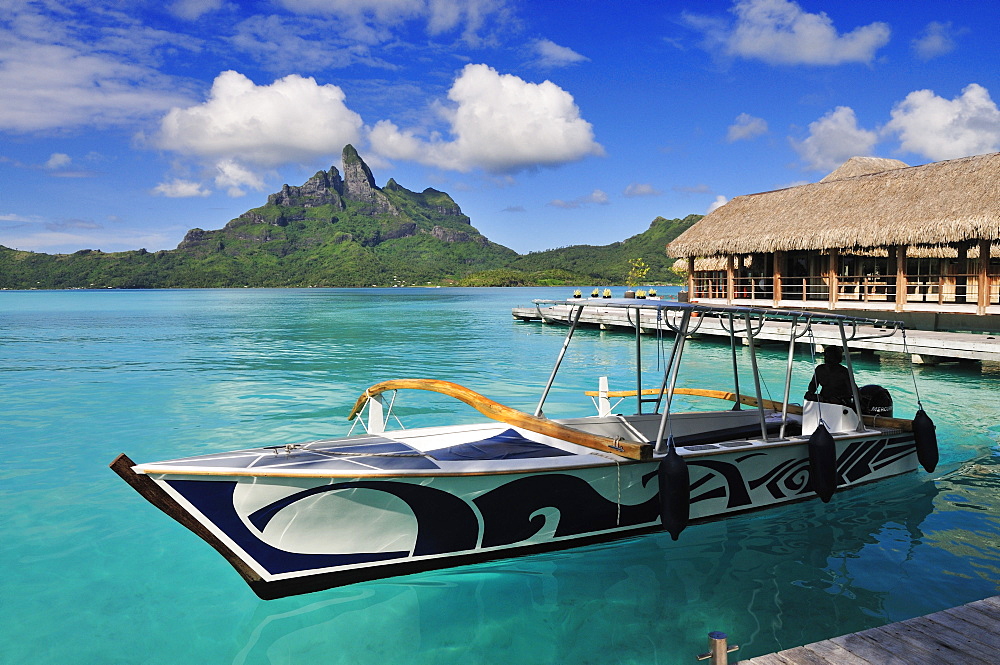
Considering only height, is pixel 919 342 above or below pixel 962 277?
below

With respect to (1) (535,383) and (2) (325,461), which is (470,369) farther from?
(2) (325,461)

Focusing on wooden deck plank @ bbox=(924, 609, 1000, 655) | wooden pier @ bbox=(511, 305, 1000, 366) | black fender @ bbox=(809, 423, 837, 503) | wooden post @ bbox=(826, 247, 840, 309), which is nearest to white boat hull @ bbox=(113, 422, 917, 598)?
black fender @ bbox=(809, 423, 837, 503)

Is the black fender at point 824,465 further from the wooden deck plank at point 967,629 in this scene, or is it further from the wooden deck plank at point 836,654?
the wooden deck plank at point 836,654

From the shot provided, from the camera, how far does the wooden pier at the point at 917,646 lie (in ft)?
11.4

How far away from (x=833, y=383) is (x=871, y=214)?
1774cm

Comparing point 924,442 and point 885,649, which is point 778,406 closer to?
point 924,442

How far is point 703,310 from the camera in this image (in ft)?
20.3

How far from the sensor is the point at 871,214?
72.1 ft

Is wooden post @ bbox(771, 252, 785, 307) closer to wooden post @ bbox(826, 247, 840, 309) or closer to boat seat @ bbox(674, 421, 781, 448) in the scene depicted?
wooden post @ bbox(826, 247, 840, 309)

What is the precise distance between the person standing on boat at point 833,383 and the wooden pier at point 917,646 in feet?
11.8

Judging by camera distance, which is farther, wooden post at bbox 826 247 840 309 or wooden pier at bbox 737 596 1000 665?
wooden post at bbox 826 247 840 309

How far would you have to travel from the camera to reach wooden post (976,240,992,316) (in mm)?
19422

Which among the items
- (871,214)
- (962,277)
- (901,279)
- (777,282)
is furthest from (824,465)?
(962,277)

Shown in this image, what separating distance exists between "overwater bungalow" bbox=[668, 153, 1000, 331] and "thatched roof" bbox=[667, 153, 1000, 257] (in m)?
0.04
